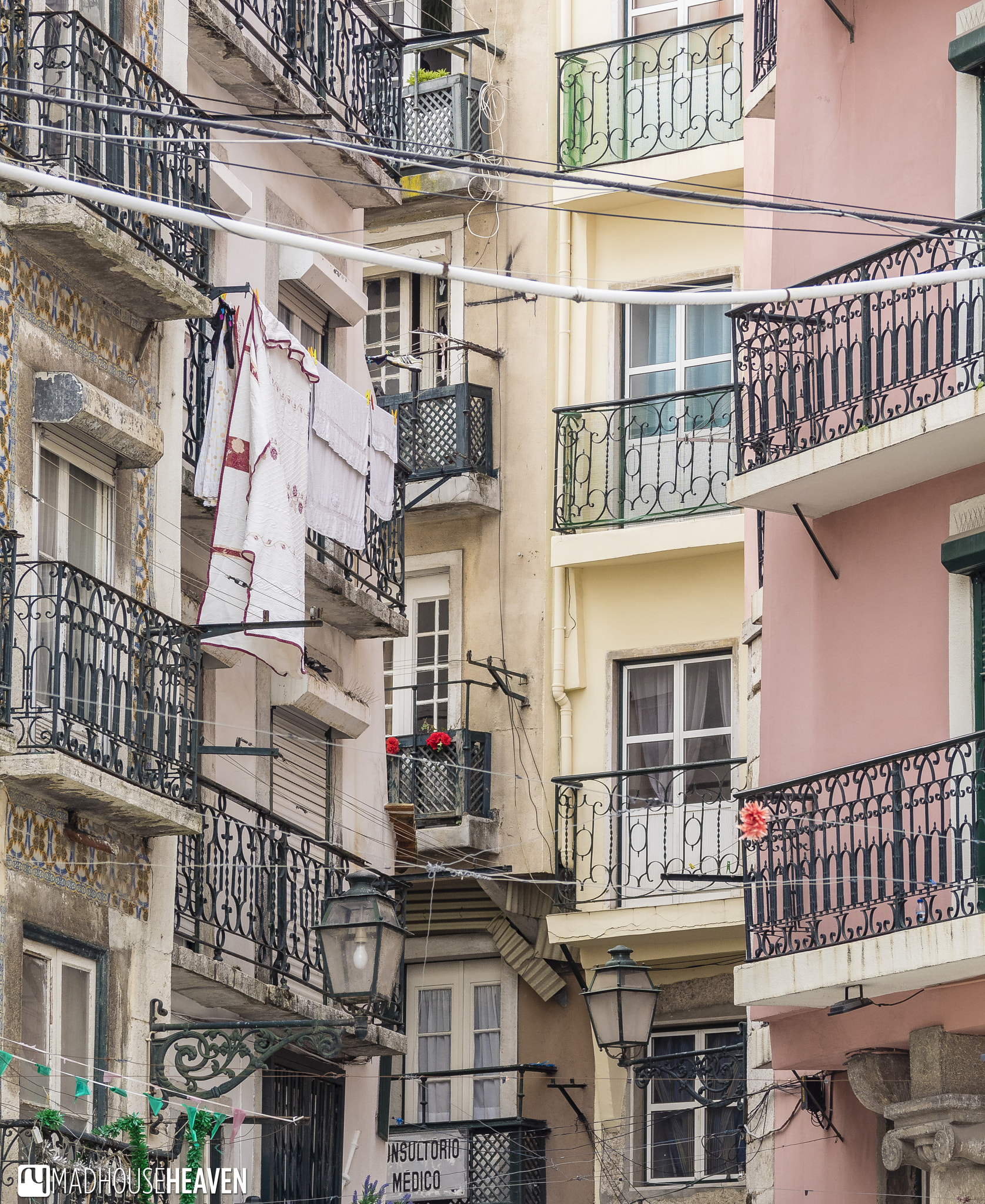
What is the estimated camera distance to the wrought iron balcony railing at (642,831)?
21734 mm

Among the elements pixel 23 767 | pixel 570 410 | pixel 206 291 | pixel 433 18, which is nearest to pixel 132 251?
pixel 206 291

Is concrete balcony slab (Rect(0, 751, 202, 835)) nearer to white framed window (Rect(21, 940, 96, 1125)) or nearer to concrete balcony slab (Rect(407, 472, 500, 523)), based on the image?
white framed window (Rect(21, 940, 96, 1125))

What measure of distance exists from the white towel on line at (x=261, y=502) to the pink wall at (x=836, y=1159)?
465cm

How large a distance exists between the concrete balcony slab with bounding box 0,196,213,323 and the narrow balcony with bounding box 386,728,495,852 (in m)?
7.50

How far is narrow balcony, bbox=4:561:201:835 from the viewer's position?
13844 millimetres

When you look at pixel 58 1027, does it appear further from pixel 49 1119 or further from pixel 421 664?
pixel 421 664

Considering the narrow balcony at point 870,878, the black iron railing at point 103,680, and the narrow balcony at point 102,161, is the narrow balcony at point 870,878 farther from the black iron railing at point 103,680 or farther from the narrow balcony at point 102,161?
the narrow balcony at point 102,161

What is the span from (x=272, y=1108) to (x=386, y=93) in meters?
8.04

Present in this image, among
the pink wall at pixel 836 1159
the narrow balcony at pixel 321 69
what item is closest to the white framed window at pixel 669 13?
the narrow balcony at pixel 321 69

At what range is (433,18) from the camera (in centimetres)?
2547

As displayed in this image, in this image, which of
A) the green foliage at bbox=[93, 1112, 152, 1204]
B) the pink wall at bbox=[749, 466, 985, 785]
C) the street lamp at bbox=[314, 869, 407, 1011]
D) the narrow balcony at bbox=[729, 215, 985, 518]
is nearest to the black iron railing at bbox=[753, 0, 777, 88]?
the narrow balcony at bbox=[729, 215, 985, 518]

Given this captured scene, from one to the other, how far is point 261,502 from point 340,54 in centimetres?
504

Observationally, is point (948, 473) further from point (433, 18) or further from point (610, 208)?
point (433, 18)

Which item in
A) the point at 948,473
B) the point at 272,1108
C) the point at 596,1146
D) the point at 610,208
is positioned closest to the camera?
the point at 948,473
